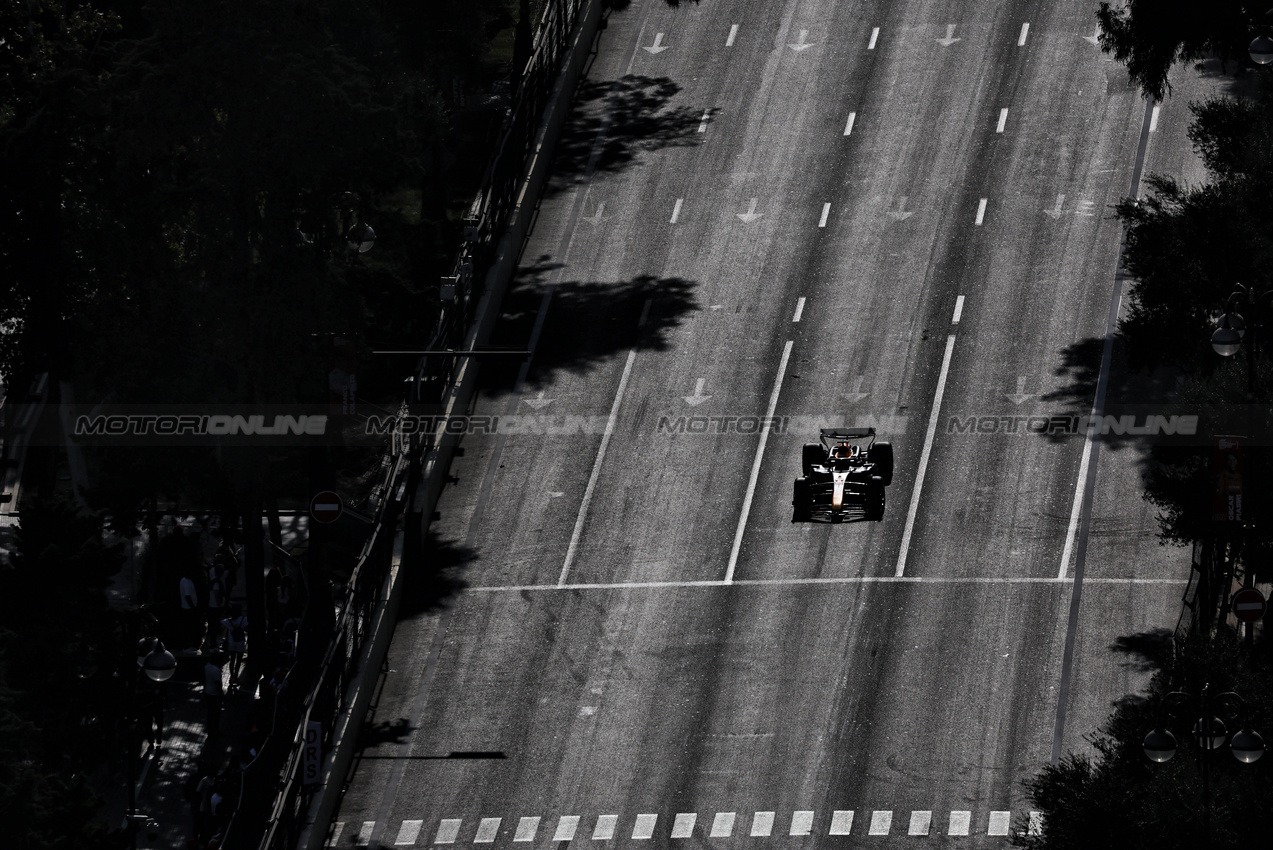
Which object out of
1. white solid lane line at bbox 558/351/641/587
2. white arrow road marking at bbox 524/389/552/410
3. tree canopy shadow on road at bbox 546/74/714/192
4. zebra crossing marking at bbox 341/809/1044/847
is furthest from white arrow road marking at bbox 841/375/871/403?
zebra crossing marking at bbox 341/809/1044/847

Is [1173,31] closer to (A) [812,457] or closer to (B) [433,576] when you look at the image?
(A) [812,457]

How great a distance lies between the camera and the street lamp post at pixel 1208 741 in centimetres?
2905

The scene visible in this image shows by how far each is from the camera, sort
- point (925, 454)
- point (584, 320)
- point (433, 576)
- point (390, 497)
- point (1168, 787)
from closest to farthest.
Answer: point (1168, 787), point (390, 497), point (433, 576), point (925, 454), point (584, 320)

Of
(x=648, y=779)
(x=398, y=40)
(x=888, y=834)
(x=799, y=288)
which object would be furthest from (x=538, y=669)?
(x=398, y=40)

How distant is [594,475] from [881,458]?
30.6 ft

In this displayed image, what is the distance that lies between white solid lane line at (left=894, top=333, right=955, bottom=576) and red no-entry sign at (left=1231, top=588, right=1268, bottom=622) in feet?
24.0

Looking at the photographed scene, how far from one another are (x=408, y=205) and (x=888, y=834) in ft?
85.2

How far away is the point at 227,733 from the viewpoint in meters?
42.8

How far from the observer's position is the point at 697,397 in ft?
162

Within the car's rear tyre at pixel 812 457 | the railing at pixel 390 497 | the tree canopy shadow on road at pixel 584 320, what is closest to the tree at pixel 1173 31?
the tree canopy shadow on road at pixel 584 320

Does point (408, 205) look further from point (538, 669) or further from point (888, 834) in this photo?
point (888, 834)

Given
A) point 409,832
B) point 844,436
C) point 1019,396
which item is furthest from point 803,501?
point 1019,396

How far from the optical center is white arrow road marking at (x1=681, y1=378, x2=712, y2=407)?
49.1 meters

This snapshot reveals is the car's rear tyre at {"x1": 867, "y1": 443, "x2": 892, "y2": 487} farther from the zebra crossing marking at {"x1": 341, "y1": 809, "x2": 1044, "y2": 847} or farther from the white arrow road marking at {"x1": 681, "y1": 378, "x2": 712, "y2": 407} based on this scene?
the white arrow road marking at {"x1": 681, "y1": 378, "x2": 712, "y2": 407}
